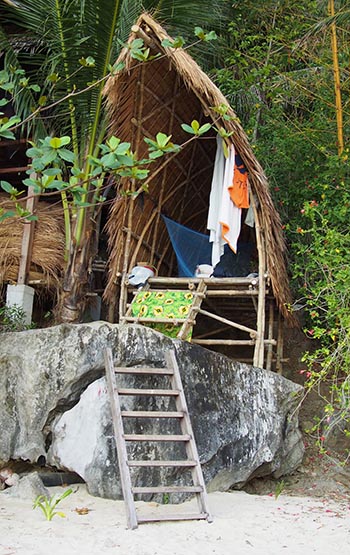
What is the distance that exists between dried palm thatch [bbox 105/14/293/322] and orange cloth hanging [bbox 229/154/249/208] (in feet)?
0.22

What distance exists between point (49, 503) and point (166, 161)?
349 cm

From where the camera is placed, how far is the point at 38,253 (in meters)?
5.63

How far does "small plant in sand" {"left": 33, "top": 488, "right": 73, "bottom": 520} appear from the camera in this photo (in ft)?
10.8

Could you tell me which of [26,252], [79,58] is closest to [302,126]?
[79,58]

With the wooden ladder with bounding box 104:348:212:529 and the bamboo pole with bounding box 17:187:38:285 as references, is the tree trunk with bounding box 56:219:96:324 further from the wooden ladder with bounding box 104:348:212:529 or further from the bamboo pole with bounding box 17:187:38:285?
the wooden ladder with bounding box 104:348:212:529

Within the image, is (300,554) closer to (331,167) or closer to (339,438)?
(339,438)

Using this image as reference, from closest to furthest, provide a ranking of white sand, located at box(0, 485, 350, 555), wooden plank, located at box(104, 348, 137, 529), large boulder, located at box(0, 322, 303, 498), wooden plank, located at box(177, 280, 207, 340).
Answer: white sand, located at box(0, 485, 350, 555) < wooden plank, located at box(104, 348, 137, 529) < large boulder, located at box(0, 322, 303, 498) < wooden plank, located at box(177, 280, 207, 340)

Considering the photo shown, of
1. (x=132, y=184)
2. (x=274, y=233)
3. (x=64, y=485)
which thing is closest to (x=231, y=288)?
(x=274, y=233)

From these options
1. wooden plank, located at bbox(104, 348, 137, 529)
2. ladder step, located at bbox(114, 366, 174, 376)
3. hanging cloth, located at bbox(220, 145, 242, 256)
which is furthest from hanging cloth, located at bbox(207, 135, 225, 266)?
wooden plank, located at bbox(104, 348, 137, 529)

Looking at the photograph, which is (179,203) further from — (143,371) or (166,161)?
(143,371)

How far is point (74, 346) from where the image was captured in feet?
13.4

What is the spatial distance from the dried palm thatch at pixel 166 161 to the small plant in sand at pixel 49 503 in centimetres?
217

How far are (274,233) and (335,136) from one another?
1385mm

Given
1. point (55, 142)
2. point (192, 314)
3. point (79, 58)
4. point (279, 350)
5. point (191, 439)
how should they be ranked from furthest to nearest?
point (279, 350), point (79, 58), point (192, 314), point (191, 439), point (55, 142)
